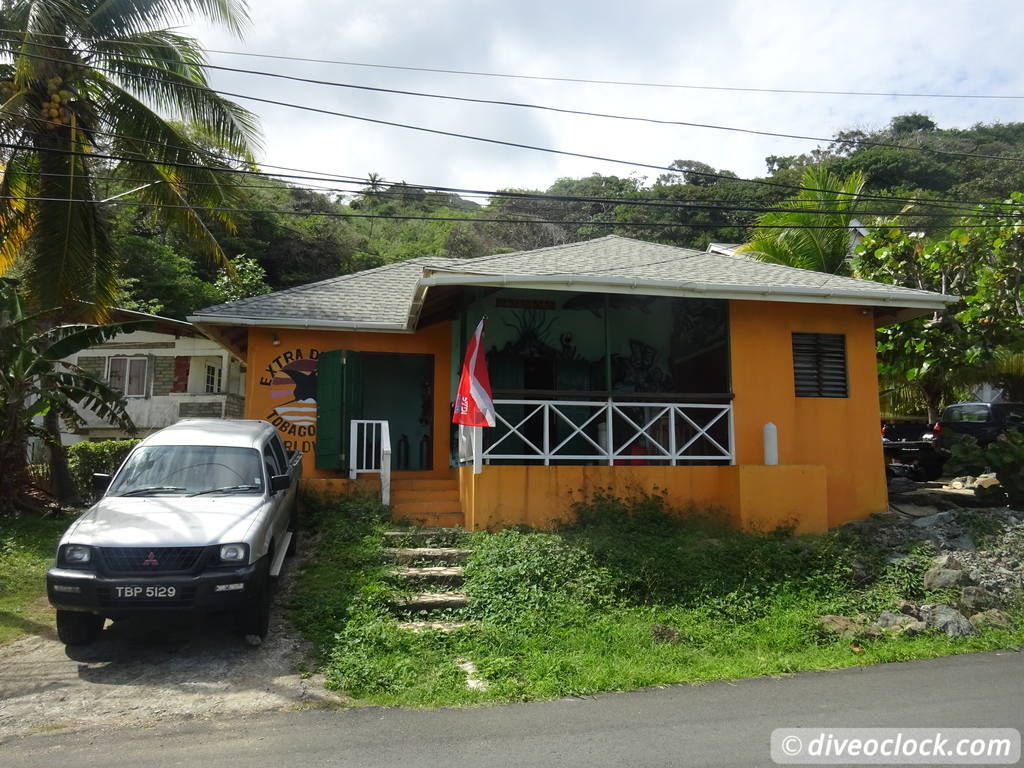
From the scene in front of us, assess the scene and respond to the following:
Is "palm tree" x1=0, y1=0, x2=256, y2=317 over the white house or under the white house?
over

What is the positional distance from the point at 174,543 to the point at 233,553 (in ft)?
1.61

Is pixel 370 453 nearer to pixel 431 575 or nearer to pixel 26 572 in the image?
pixel 431 575

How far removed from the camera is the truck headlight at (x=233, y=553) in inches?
255

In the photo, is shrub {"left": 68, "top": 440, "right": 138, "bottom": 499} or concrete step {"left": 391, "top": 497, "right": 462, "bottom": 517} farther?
shrub {"left": 68, "top": 440, "right": 138, "bottom": 499}

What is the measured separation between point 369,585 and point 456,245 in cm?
3594

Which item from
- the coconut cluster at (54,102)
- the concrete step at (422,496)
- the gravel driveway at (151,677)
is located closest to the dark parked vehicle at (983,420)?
the concrete step at (422,496)

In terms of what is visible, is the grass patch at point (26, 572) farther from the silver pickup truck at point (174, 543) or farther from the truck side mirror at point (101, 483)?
the truck side mirror at point (101, 483)

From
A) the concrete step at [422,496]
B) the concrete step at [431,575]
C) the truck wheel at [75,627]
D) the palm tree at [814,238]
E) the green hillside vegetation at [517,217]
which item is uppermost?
the green hillside vegetation at [517,217]

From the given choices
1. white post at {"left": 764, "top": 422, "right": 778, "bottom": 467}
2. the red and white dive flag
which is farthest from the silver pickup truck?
white post at {"left": 764, "top": 422, "right": 778, "bottom": 467}

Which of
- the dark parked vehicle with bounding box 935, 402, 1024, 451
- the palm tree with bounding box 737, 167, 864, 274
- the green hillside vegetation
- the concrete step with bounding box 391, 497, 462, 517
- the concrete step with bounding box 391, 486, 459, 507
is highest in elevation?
the green hillside vegetation

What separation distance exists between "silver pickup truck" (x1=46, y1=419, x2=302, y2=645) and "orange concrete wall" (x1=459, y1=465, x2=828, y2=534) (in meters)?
2.80

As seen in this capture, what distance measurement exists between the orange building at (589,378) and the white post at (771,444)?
4cm

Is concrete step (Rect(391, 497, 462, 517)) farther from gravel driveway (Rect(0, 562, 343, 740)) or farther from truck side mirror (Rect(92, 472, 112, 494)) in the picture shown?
truck side mirror (Rect(92, 472, 112, 494))

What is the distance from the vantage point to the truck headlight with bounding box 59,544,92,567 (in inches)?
252
